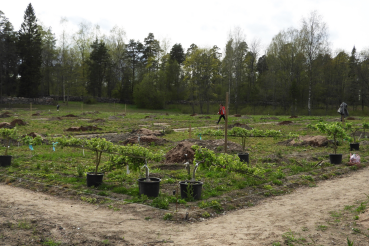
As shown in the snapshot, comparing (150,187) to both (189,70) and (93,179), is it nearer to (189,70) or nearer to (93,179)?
(93,179)

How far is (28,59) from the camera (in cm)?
5788

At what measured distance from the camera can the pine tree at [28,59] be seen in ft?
190

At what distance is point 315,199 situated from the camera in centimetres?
737

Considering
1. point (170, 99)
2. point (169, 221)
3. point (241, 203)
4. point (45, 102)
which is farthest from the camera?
point (170, 99)

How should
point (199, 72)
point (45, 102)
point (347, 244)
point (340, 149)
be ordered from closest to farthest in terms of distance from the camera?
point (347, 244)
point (340, 149)
point (199, 72)
point (45, 102)

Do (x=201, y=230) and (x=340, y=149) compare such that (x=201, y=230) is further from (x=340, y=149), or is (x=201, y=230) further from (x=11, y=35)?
(x=11, y=35)

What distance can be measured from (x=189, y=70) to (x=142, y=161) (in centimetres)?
4739

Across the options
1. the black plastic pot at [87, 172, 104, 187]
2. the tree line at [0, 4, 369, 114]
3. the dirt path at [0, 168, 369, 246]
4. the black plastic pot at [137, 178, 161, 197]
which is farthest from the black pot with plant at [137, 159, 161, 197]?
the tree line at [0, 4, 369, 114]

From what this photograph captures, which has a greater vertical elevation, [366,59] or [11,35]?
[11,35]

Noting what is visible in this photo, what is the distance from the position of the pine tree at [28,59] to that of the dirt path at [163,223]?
56636 millimetres

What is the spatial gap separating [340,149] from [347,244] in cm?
1075

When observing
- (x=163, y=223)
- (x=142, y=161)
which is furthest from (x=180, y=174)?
(x=163, y=223)

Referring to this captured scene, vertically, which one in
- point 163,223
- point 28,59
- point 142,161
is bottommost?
point 163,223

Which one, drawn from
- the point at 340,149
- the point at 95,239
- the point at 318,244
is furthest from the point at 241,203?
the point at 340,149
